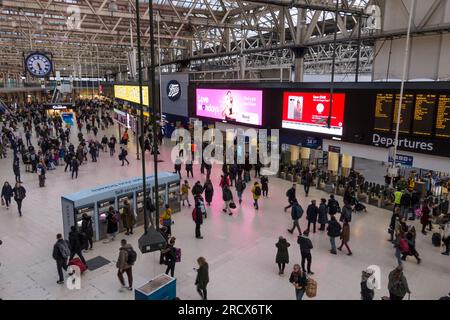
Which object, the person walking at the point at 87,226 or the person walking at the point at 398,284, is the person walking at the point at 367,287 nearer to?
the person walking at the point at 398,284

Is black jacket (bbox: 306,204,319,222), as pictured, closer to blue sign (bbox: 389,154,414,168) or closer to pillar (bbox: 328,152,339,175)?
blue sign (bbox: 389,154,414,168)

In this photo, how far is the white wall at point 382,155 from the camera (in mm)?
12461

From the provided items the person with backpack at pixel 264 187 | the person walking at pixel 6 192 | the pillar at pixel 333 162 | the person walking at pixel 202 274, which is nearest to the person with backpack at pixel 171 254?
the person walking at pixel 202 274

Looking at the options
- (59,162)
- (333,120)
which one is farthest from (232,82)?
(59,162)

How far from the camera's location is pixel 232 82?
74.3 feet


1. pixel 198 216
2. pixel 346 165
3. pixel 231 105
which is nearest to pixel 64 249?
pixel 198 216

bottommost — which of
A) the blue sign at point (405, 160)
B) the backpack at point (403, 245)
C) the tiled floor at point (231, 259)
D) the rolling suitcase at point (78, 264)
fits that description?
the tiled floor at point (231, 259)

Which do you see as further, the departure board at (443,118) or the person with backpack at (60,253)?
the departure board at (443,118)

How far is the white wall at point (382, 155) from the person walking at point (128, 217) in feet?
30.7

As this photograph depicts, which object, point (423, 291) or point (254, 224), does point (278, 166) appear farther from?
point (423, 291)

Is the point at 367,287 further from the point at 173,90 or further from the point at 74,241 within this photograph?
the point at 173,90

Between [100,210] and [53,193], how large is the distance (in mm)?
6318

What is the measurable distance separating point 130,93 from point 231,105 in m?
18.6

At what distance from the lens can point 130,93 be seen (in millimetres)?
37031
